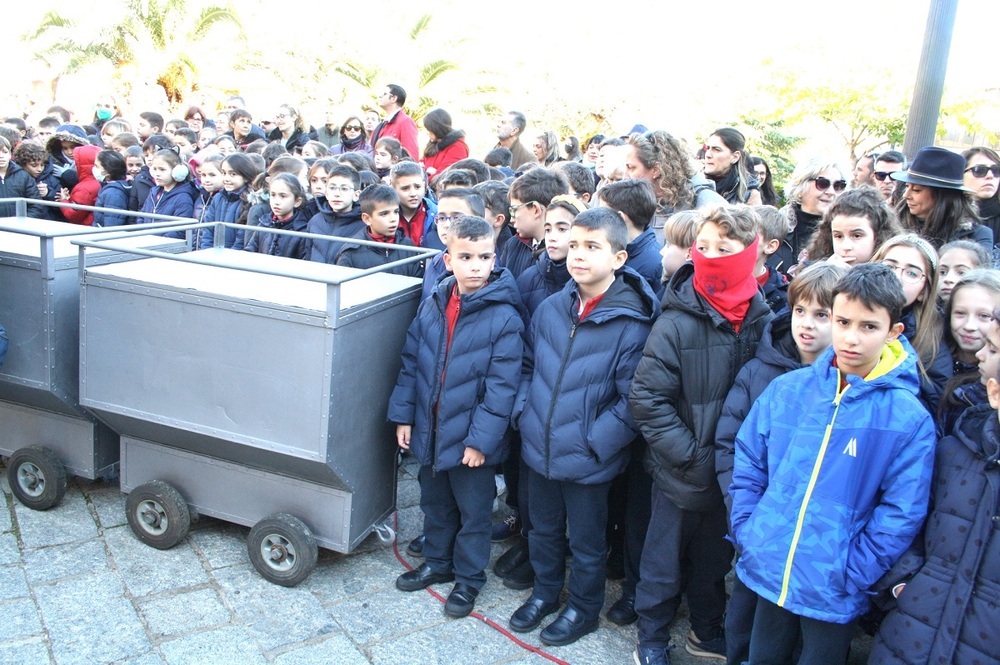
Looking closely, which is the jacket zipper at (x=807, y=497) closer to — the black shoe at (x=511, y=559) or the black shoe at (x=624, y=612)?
the black shoe at (x=624, y=612)

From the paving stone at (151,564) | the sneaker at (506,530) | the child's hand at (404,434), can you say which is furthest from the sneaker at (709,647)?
the paving stone at (151,564)

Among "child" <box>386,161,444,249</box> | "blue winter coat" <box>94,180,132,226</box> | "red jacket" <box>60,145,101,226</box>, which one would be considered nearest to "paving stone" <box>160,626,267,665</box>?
"child" <box>386,161,444,249</box>

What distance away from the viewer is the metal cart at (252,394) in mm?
3625

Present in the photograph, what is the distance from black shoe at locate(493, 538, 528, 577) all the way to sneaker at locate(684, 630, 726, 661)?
0.91 meters

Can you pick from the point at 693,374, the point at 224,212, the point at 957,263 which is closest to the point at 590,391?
the point at 693,374

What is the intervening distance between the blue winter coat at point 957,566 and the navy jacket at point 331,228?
11.5 ft

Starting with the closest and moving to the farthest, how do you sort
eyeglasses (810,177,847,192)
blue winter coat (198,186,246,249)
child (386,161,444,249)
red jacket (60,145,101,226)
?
eyeglasses (810,177,847,192) < child (386,161,444,249) < blue winter coat (198,186,246,249) < red jacket (60,145,101,226)

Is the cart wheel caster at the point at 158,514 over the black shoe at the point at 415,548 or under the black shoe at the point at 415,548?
over

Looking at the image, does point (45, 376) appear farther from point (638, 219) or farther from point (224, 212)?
point (638, 219)

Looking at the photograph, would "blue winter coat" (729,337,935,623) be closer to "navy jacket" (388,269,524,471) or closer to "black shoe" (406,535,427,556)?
"navy jacket" (388,269,524,471)

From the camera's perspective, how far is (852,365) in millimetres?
2768

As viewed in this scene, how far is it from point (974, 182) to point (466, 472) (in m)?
3.15

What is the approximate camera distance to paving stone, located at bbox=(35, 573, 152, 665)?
338cm

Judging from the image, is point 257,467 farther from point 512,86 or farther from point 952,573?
point 512,86
